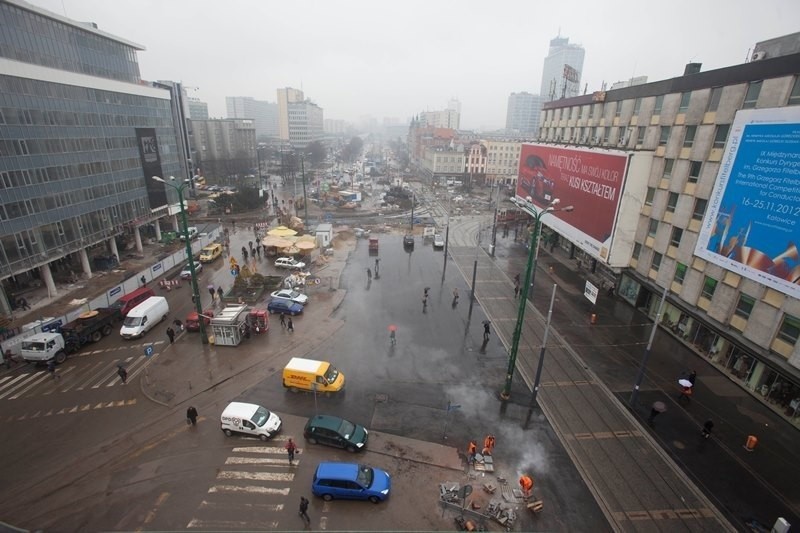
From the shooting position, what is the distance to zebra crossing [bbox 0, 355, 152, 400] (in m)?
22.6

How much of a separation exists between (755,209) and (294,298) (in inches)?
1290

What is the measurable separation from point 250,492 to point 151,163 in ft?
151

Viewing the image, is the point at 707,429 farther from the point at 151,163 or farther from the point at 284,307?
the point at 151,163

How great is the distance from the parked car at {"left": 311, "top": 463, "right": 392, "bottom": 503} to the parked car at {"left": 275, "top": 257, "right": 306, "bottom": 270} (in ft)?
94.4

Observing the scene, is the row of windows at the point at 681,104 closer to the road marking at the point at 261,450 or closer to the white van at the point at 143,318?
the road marking at the point at 261,450

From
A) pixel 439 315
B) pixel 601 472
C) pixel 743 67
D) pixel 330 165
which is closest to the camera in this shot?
pixel 601 472

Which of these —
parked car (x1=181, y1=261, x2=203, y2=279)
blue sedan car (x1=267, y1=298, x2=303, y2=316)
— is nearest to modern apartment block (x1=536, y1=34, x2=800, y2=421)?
blue sedan car (x1=267, y1=298, x2=303, y2=316)

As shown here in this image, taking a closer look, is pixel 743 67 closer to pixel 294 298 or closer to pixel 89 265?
pixel 294 298

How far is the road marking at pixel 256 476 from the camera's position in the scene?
1700cm

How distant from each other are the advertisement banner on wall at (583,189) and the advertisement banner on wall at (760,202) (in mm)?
8436

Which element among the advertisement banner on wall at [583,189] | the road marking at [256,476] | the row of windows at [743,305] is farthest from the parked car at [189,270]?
the row of windows at [743,305]

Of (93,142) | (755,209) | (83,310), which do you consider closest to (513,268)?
(755,209)

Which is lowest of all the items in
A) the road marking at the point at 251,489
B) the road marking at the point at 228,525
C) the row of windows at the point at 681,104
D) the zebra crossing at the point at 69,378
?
the zebra crossing at the point at 69,378

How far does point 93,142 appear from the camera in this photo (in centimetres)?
3819
